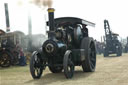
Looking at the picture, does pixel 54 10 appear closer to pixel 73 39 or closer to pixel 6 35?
pixel 73 39

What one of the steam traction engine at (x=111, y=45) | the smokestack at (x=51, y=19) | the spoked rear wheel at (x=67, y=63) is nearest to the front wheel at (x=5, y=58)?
the smokestack at (x=51, y=19)

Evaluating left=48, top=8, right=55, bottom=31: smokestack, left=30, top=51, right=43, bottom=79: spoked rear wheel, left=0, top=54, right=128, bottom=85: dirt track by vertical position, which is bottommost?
left=0, top=54, right=128, bottom=85: dirt track

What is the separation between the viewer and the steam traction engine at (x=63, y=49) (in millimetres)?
8312

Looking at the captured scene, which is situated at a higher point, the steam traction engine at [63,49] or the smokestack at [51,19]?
the smokestack at [51,19]

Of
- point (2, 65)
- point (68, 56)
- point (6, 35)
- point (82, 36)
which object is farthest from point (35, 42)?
point (68, 56)

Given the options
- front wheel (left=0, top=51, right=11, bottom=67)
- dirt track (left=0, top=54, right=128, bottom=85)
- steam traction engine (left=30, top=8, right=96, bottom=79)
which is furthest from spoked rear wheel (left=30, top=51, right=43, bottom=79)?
front wheel (left=0, top=51, right=11, bottom=67)

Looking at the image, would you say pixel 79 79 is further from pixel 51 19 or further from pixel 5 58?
pixel 5 58

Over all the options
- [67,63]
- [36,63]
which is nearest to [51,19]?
[36,63]

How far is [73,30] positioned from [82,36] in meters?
1.05

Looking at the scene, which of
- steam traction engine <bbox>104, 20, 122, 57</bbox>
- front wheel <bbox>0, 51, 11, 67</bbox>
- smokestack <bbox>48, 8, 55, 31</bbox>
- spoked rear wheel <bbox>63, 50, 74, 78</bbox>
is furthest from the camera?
steam traction engine <bbox>104, 20, 122, 57</bbox>

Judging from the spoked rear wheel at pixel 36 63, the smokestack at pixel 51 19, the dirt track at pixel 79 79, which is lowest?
the dirt track at pixel 79 79

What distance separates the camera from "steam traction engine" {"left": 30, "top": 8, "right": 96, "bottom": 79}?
831 centimetres

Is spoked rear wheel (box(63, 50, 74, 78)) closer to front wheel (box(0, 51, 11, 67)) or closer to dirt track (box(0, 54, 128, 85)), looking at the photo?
dirt track (box(0, 54, 128, 85))

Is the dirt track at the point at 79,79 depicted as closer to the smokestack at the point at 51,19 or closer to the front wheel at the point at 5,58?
the smokestack at the point at 51,19
